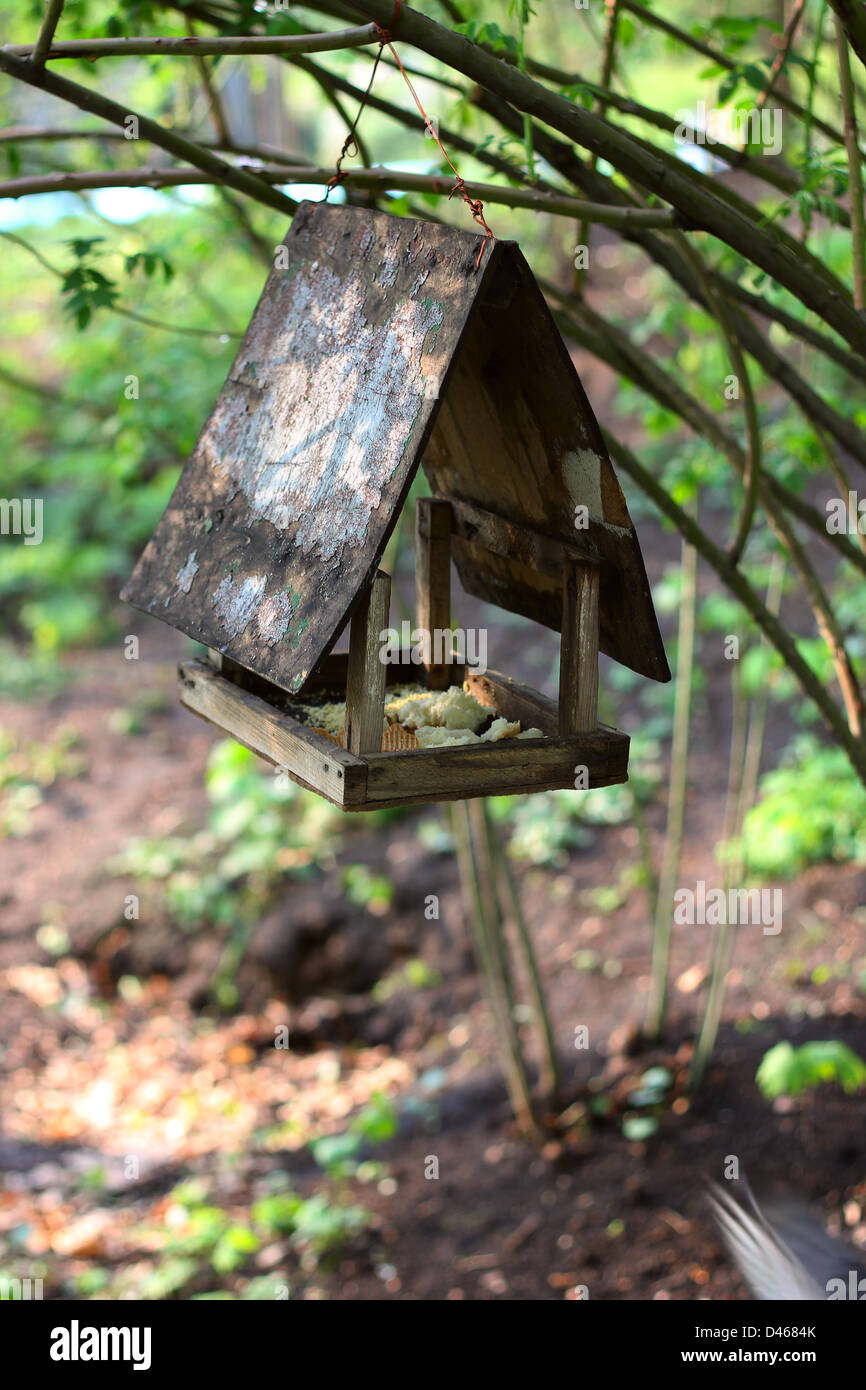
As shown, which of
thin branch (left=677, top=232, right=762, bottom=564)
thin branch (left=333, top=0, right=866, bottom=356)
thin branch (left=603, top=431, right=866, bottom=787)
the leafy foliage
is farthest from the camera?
the leafy foliage

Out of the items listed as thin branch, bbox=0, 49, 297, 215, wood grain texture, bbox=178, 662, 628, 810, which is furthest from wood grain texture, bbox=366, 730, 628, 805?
thin branch, bbox=0, 49, 297, 215

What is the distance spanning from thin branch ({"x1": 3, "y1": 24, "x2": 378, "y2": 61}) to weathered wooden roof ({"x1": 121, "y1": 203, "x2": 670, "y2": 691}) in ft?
0.94

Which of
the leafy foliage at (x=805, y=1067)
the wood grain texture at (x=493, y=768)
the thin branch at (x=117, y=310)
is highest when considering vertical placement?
the thin branch at (x=117, y=310)

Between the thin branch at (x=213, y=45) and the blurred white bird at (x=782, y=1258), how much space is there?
2.55 m

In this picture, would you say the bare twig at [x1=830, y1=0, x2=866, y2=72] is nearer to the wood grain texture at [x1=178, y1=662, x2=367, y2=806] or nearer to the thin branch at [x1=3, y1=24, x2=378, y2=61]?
the thin branch at [x1=3, y1=24, x2=378, y2=61]

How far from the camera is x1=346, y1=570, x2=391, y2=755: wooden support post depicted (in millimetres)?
2000

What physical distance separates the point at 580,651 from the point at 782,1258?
1.70 m

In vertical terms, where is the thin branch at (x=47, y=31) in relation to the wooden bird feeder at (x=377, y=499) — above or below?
above

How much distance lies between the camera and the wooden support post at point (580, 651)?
2.14 meters

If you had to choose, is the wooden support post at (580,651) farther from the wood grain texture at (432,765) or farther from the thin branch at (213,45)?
the thin branch at (213,45)

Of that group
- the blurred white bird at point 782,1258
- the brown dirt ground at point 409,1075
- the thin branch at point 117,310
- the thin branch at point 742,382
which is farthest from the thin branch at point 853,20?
the brown dirt ground at point 409,1075

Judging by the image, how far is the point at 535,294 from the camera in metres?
1.93
